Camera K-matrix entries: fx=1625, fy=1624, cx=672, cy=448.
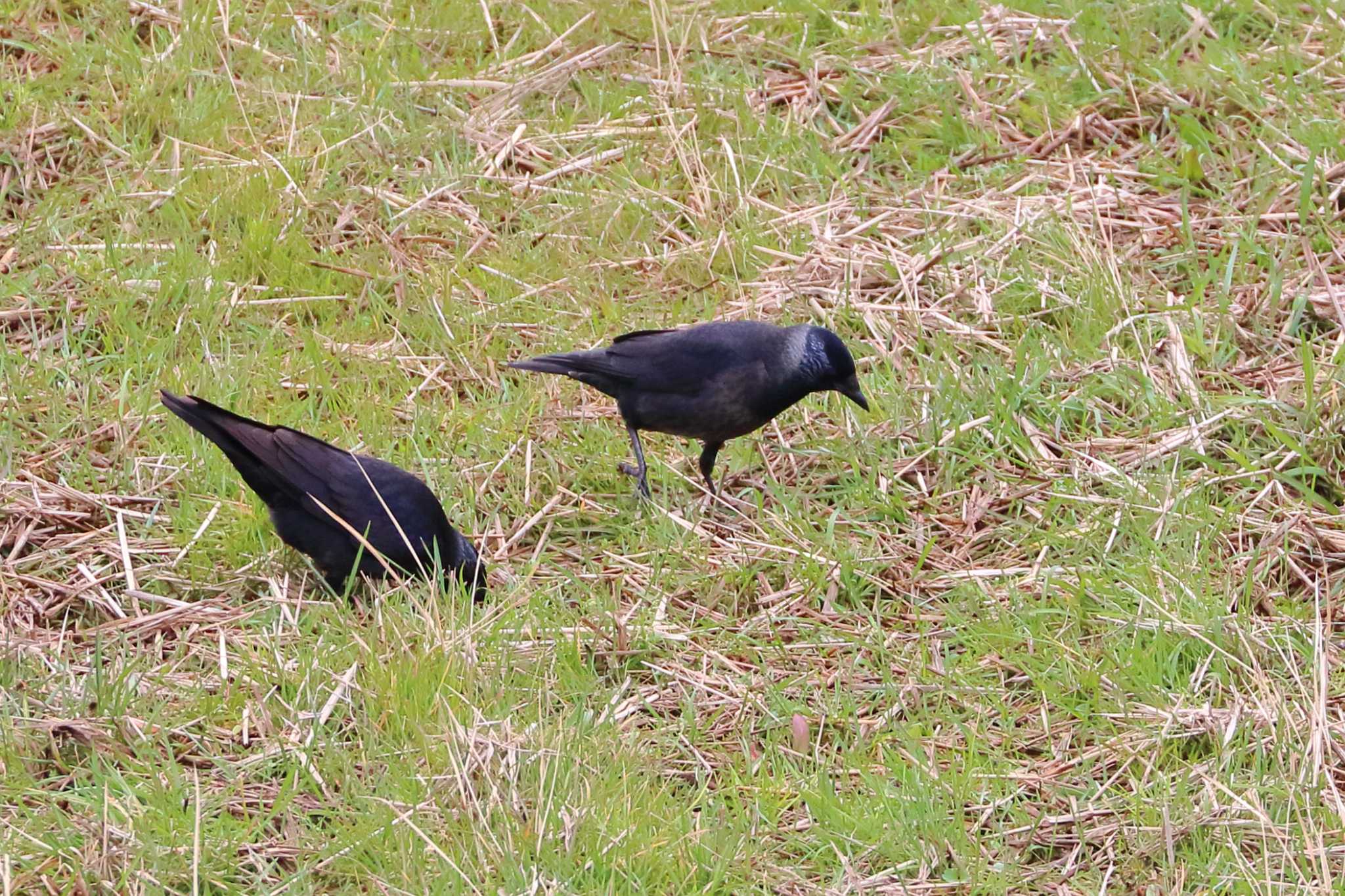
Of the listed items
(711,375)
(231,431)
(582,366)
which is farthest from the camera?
(582,366)

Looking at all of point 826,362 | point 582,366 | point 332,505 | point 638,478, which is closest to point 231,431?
point 332,505

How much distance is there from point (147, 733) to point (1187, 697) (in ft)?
9.30

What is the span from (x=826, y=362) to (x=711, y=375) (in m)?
0.42

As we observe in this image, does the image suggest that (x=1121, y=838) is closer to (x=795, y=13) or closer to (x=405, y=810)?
(x=405, y=810)

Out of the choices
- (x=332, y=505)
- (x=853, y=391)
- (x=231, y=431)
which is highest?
(x=231, y=431)

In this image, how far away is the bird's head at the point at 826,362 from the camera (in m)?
5.85

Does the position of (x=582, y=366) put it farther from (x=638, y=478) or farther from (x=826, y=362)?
(x=826, y=362)

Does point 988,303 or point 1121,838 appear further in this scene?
point 988,303

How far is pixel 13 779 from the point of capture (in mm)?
4141

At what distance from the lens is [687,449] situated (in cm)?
645

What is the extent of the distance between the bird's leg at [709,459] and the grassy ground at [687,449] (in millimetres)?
91

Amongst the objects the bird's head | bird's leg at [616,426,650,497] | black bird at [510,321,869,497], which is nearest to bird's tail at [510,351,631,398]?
black bird at [510,321,869,497]

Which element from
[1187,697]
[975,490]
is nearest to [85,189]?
[975,490]

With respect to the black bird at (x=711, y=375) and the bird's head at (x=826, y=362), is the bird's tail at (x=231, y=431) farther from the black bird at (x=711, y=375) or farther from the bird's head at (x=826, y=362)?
the bird's head at (x=826, y=362)
